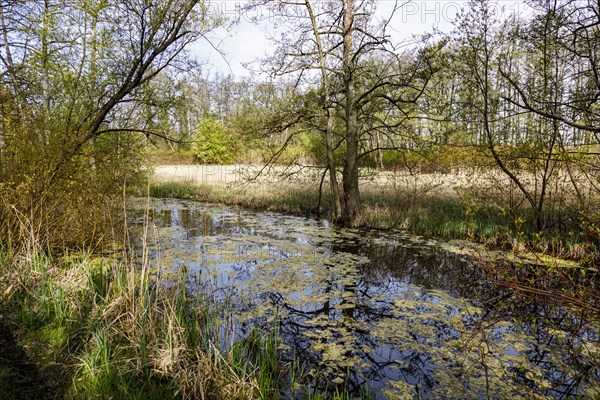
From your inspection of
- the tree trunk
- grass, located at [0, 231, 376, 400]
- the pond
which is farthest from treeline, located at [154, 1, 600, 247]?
grass, located at [0, 231, 376, 400]

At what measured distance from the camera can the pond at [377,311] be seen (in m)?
3.01

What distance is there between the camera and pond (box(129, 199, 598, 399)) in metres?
3.01

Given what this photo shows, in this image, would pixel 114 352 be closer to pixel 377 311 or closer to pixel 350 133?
Result: pixel 377 311

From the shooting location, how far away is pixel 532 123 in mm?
6742

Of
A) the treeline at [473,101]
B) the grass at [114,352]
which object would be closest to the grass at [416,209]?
the treeline at [473,101]

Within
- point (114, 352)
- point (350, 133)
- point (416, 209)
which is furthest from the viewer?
point (416, 209)

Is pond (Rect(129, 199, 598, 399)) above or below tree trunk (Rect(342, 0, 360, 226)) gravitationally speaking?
below

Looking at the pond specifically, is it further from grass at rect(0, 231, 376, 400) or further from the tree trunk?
the tree trunk

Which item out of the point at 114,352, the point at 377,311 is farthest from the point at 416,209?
the point at 114,352

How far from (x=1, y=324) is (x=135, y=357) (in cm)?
148

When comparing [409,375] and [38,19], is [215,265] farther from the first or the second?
[38,19]

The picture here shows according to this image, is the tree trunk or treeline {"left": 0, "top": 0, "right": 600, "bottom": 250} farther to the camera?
the tree trunk

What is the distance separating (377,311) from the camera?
173 inches

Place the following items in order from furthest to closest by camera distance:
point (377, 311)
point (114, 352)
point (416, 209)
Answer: point (416, 209) < point (377, 311) < point (114, 352)
